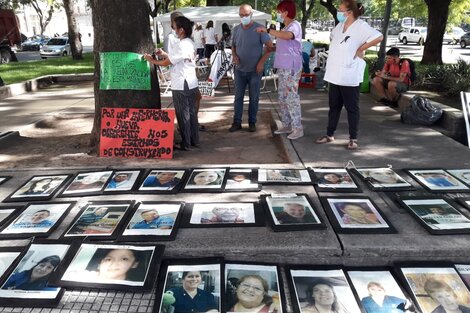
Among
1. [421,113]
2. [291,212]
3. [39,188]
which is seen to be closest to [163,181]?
[39,188]

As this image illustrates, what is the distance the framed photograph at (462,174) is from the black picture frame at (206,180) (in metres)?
2.12

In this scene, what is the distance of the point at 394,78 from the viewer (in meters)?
7.11

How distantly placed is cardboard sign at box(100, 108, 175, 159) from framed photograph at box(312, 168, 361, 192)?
1720 mm

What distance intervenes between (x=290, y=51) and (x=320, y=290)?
10.9 ft

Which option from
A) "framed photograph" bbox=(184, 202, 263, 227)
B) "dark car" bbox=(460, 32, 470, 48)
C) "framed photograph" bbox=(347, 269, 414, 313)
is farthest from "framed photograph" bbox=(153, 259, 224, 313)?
"dark car" bbox=(460, 32, 470, 48)

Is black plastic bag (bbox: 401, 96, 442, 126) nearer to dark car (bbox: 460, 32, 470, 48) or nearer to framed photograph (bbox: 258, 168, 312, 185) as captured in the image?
framed photograph (bbox: 258, 168, 312, 185)

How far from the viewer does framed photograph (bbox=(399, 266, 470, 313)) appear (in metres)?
2.22

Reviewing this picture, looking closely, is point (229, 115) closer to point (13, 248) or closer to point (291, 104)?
point (291, 104)

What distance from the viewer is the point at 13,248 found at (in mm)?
2662

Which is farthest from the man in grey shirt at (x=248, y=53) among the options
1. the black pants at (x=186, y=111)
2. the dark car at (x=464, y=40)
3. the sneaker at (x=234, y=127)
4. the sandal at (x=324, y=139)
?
the dark car at (x=464, y=40)

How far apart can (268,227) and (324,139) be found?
2.40m

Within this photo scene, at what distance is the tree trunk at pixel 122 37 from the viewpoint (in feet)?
15.0

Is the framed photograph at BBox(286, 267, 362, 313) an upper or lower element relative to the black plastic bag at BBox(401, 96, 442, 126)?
lower

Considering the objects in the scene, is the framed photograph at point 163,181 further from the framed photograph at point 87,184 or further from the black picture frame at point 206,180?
the framed photograph at point 87,184
